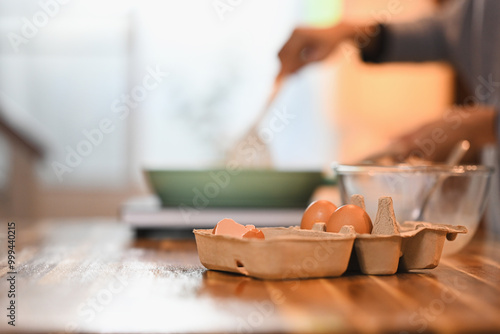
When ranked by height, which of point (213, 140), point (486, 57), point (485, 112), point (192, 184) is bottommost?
point (213, 140)

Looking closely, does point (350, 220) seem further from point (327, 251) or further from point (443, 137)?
point (443, 137)

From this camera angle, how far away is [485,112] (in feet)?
4.25

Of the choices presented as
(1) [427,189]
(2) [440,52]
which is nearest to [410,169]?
(1) [427,189]

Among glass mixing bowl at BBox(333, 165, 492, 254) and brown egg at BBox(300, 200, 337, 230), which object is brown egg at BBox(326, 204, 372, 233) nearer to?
brown egg at BBox(300, 200, 337, 230)

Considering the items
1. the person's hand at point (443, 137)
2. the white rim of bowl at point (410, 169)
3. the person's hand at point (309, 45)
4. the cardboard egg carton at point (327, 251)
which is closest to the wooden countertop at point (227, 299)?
the cardboard egg carton at point (327, 251)

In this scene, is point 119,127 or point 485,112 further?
point 119,127

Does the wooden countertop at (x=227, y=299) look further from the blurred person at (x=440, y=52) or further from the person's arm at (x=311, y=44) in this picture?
the person's arm at (x=311, y=44)

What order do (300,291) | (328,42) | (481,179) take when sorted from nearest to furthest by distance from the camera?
(300,291)
(481,179)
(328,42)

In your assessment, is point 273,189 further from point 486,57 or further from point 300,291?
point 486,57

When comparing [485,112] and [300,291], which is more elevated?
[485,112]

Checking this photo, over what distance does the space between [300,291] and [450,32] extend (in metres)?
1.39

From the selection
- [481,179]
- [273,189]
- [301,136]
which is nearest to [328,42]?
[273,189]

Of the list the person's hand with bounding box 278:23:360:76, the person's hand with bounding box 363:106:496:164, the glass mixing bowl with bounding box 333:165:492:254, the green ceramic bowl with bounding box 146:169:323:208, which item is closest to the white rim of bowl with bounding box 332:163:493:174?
the glass mixing bowl with bounding box 333:165:492:254

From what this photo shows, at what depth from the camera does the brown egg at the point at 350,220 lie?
74 cm
